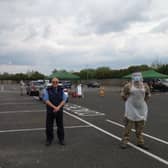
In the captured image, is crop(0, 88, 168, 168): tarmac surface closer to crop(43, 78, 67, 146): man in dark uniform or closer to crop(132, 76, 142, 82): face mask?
crop(43, 78, 67, 146): man in dark uniform

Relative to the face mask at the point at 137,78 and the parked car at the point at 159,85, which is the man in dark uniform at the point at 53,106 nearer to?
the face mask at the point at 137,78

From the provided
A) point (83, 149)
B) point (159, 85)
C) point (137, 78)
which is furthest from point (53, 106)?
point (159, 85)

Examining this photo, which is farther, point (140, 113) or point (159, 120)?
point (159, 120)

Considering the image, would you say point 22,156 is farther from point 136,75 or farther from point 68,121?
point 68,121

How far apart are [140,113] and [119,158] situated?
1538 mm

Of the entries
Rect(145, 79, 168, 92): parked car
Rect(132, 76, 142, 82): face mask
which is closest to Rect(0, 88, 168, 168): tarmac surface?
Rect(132, 76, 142, 82): face mask

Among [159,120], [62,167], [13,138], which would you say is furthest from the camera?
[159,120]

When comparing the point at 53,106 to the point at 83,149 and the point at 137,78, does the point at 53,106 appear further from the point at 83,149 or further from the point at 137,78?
the point at 137,78

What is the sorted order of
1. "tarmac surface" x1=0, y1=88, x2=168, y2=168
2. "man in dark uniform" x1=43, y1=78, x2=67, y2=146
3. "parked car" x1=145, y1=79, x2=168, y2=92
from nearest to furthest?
1. "tarmac surface" x1=0, y1=88, x2=168, y2=168
2. "man in dark uniform" x1=43, y1=78, x2=67, y2=146
3. "parked car" x1=145, y1=79, x2=168, y2=92

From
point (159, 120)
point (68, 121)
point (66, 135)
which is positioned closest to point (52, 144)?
point (66, 135)

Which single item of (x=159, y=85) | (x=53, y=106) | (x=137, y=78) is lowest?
(x=159, y=85)

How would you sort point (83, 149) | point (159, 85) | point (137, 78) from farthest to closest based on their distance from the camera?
point (159, 85) → point (137, 78) → point (83, 149)

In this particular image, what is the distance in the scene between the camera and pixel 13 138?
9.87 meters

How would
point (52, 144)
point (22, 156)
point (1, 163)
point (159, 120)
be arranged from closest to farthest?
point (1, 163) < point (22, 156) < point (52, 144) < point (159, 120)
